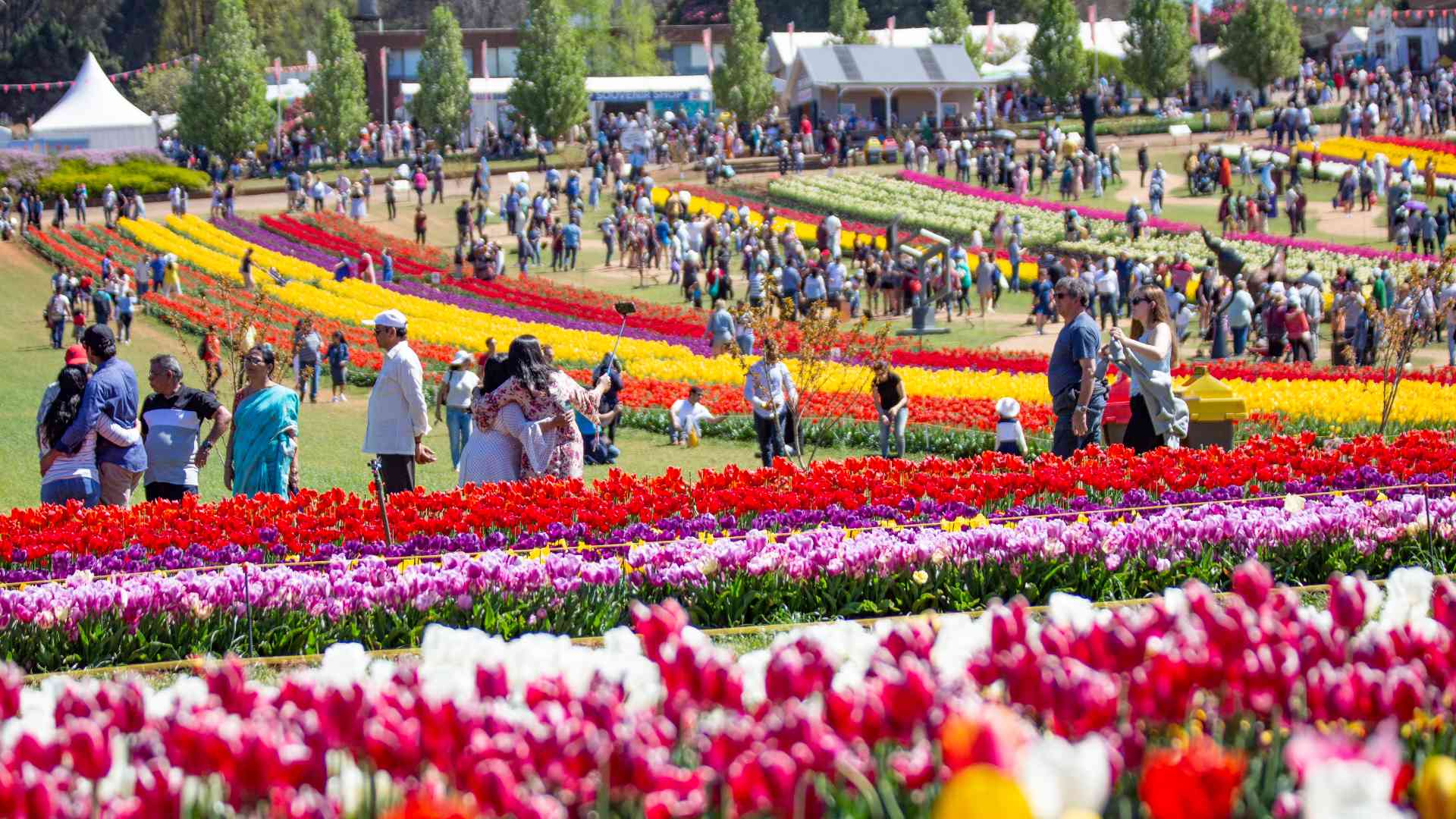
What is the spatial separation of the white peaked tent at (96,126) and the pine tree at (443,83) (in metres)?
9.88

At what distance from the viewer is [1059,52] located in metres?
63.6

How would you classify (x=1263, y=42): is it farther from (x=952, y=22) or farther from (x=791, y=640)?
(x=791, y=640)

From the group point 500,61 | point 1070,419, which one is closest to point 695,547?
point 1070,419

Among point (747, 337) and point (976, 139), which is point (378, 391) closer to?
point (747, 337)

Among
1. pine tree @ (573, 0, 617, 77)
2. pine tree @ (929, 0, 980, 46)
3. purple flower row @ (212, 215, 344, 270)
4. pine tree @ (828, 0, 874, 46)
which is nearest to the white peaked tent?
purple flower row @ (212, 215, 344, 270)

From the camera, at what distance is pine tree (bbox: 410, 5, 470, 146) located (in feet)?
206

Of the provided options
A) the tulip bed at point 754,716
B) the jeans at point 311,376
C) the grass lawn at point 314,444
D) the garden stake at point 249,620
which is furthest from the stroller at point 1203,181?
the tulip bed at point 754,716

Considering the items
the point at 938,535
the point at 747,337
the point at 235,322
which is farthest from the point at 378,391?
the point at 235,322

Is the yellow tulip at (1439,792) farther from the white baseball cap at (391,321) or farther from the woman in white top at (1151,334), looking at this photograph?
the white baseball cap at (391,321)

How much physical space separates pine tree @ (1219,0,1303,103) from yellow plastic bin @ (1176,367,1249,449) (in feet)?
166

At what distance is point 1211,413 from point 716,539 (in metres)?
5.55

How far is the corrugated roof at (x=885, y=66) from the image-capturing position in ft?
198

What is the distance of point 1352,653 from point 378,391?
24.3 ft

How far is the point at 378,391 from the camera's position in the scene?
36.0 ft
